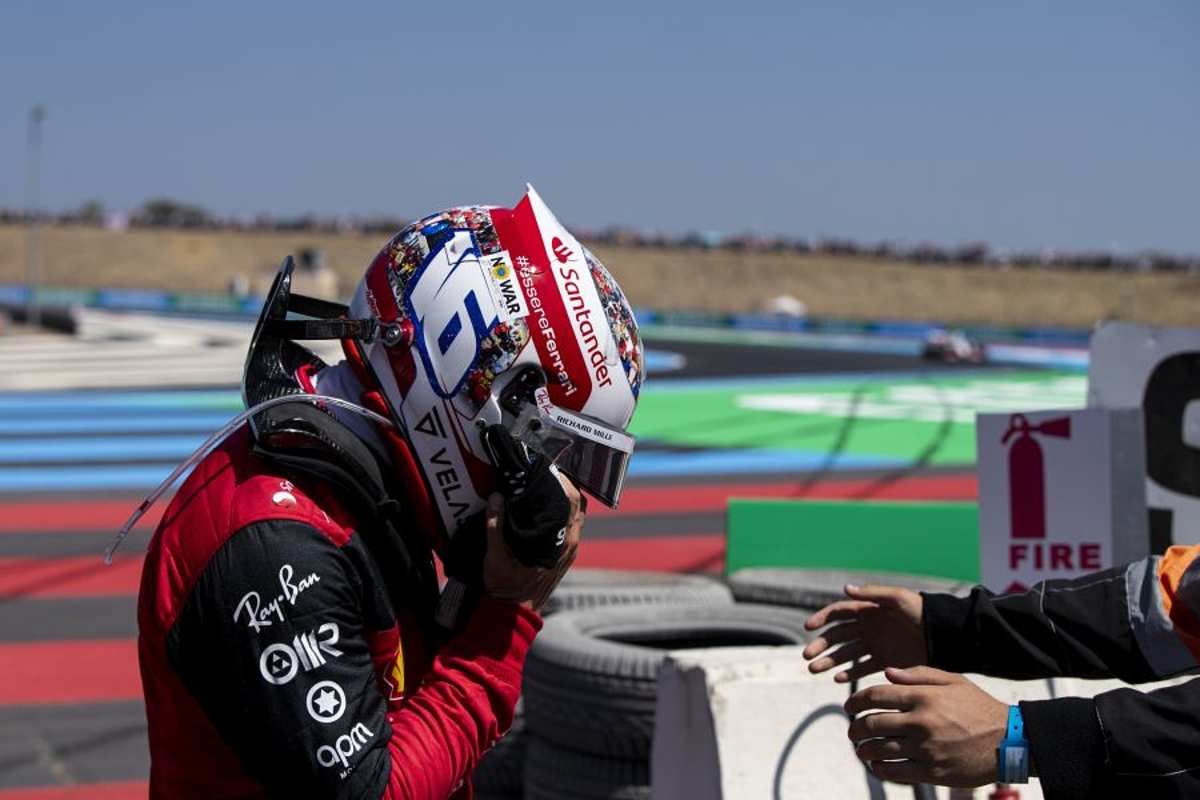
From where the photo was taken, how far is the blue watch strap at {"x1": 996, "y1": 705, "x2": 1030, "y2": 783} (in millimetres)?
1962

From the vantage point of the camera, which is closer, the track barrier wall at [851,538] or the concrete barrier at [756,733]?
the concrete barrier at [756,733]

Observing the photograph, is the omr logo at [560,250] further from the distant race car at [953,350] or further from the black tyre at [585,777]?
the distant race car at [953,350]

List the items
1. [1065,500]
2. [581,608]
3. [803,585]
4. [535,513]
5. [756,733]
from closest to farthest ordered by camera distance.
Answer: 1. [535,513]
2. [756,733]
3. [1065,500]
4. [581,608]
5. [803,585]

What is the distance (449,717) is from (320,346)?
1061 inches

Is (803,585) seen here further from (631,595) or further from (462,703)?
(462,703)

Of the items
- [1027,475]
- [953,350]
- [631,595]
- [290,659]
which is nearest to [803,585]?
[631,595]

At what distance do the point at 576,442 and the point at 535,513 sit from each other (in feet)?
0.49

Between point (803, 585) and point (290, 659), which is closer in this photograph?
point (290, 659)

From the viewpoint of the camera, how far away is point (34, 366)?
2692 cm

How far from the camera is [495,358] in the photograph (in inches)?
79.7

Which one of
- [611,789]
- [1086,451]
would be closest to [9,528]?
[611,789]

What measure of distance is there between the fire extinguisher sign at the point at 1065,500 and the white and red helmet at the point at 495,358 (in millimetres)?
2908

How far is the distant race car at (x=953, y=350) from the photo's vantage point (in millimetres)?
38750

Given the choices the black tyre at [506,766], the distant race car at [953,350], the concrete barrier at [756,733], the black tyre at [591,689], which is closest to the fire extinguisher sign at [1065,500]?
the black tyre at [591,689]
